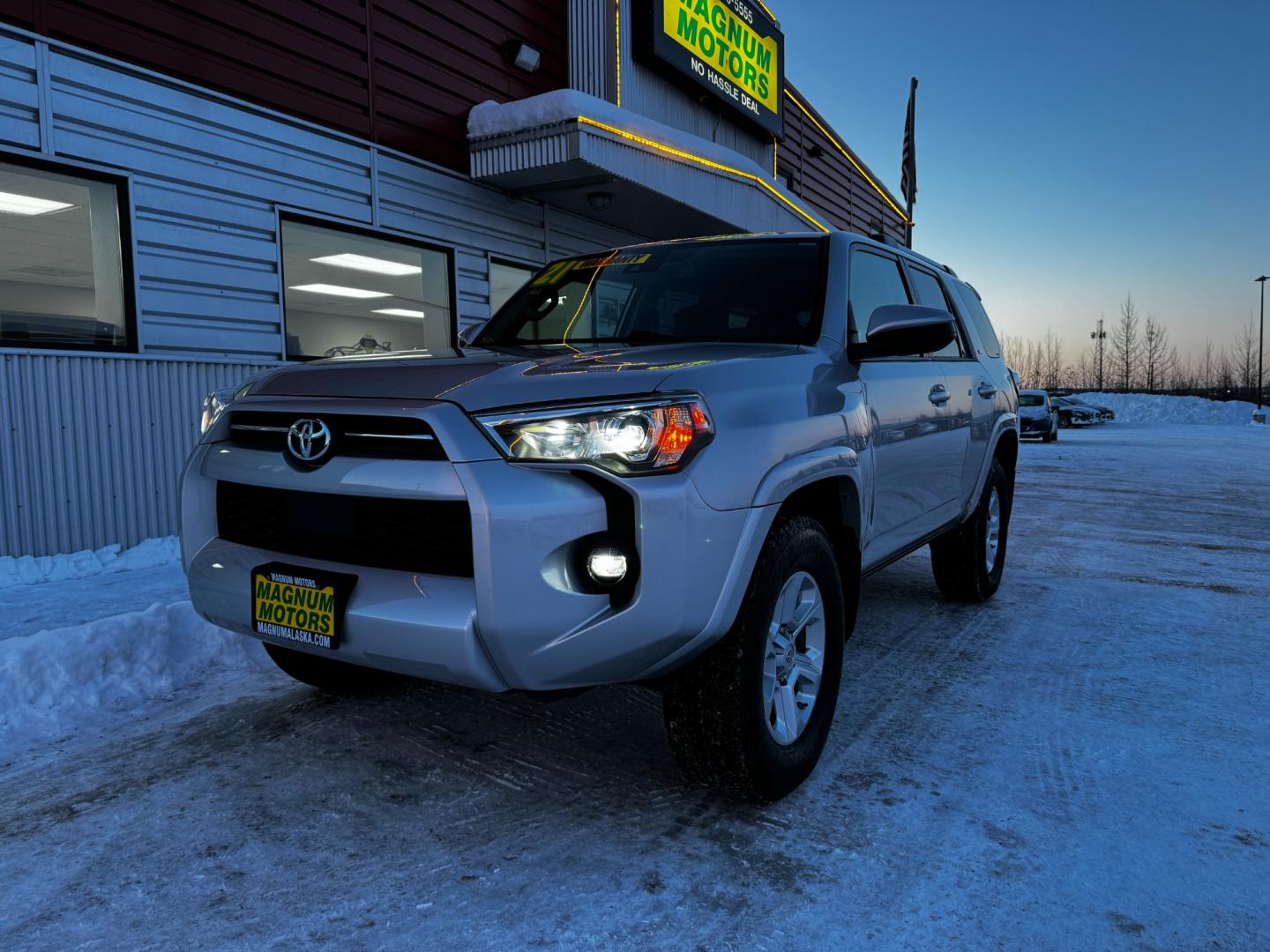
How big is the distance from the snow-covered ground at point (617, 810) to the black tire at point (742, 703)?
159 mm

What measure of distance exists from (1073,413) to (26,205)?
37.2m

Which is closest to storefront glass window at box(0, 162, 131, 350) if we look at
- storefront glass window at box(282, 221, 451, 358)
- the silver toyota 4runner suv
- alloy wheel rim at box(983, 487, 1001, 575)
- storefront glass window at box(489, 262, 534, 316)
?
storefront glass window at box(282, 221, 451, 358)

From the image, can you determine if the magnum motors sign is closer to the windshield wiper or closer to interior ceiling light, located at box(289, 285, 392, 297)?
interior ceiling light, located at box(289, 285, 392, 297)

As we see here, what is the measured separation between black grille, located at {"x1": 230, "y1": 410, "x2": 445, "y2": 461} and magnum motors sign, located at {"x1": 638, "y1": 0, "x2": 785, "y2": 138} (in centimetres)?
1021

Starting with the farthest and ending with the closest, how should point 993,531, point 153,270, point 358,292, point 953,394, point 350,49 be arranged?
point 358,292 < point 350,49 < point 153,270 < point 993,531 < point 953,394

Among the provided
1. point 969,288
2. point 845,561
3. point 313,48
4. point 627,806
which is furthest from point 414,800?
point 313,48

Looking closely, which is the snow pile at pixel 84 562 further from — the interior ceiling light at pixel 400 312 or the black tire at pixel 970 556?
the black tire at pixel 970 556

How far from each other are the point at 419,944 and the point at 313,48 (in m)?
7.87

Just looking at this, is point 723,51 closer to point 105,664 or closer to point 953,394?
point 953,394

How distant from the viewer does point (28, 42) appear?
5.85 meters

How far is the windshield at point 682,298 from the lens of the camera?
335 centimetres

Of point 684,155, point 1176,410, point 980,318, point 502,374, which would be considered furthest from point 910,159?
point 1176,410

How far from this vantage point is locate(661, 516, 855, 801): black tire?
95.8 inches

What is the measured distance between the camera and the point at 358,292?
8586 millimetres
